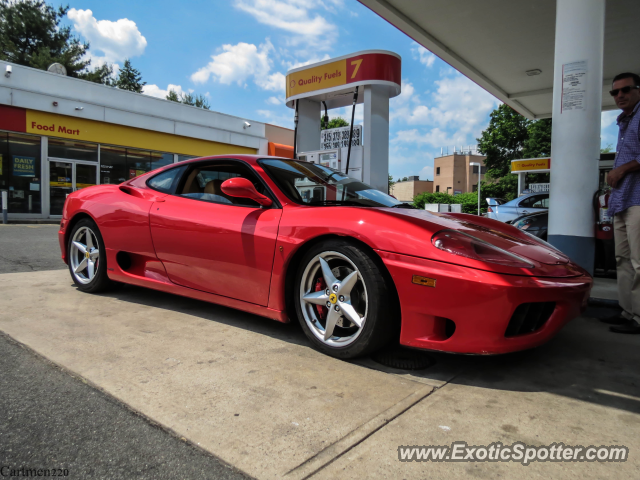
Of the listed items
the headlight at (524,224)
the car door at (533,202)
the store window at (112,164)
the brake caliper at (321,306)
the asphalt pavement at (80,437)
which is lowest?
the asphalt pavement at (80,437)

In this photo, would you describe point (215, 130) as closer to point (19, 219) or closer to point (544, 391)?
point (19, 219)

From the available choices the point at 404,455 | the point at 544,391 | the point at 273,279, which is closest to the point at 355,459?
the point at 404,455

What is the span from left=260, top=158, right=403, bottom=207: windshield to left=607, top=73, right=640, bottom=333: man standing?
1691 millimetres

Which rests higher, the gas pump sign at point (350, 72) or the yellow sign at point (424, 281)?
the gas pump sign at point (350, 72)

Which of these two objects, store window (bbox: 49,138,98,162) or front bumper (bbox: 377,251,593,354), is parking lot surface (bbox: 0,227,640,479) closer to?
front bumper (bbox: 377,251,593,354)

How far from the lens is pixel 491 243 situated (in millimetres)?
2305

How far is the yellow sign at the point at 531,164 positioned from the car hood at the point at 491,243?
71.6 feet

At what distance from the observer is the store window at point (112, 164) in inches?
641

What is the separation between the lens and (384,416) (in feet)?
5.74

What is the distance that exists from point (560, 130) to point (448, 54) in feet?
18.2

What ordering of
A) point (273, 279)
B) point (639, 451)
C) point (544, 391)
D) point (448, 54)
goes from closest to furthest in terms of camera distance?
point (639, 451), point (544, 391), point (273, 279), point (448, 54)

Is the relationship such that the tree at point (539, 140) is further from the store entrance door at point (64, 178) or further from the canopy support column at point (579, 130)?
the canopy support column at point (579, 130)

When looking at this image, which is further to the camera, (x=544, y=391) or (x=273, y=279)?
(x=273, y=279)

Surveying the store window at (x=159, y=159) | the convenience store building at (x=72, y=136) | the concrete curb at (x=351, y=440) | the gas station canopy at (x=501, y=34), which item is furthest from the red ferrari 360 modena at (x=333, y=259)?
the store window at (x=159, y=159)
